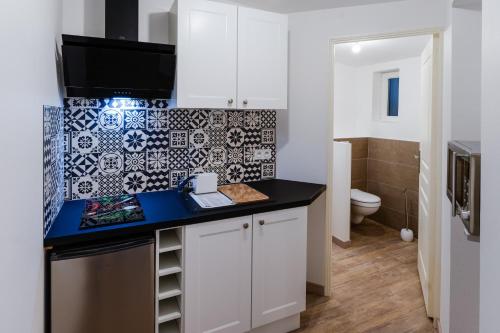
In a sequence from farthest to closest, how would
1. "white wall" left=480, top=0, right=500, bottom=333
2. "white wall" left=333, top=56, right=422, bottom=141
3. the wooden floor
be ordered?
"white wall" left=333, top=56, right=422, bottom=141
the wooden floor
"white wall" left=480, top=0, right=500, bottom=333

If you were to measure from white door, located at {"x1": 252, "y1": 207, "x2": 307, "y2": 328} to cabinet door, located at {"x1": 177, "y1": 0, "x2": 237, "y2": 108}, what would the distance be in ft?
2.70

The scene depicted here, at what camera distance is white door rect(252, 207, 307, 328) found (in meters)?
2.12

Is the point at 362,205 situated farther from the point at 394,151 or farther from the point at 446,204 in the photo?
the point at 446,204

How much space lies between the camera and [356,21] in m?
2.59

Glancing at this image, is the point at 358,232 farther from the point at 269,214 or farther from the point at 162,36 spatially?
the point at 162,36

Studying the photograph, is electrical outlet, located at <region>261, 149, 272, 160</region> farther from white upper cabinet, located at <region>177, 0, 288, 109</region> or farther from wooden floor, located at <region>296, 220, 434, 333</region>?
wooden floor, located at <region>296, 220, 434, 333</region>

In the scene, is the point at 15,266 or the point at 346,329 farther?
the point at 346,329

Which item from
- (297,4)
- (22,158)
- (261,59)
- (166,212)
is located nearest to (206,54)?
(261,59)

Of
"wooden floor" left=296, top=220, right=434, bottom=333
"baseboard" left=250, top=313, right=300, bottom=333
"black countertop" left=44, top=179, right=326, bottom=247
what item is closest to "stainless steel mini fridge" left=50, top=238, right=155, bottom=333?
"black countertop" left=44, top=179, right=326, bottom=247

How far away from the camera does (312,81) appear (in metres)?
2.74

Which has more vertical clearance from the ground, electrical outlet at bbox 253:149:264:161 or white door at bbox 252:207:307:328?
electrical outlet at bbox 253:149:264:161

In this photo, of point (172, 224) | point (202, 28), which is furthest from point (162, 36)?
point (172, 224)

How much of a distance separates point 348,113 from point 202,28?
3.12 metres

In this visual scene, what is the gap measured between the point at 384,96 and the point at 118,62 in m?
3.87
